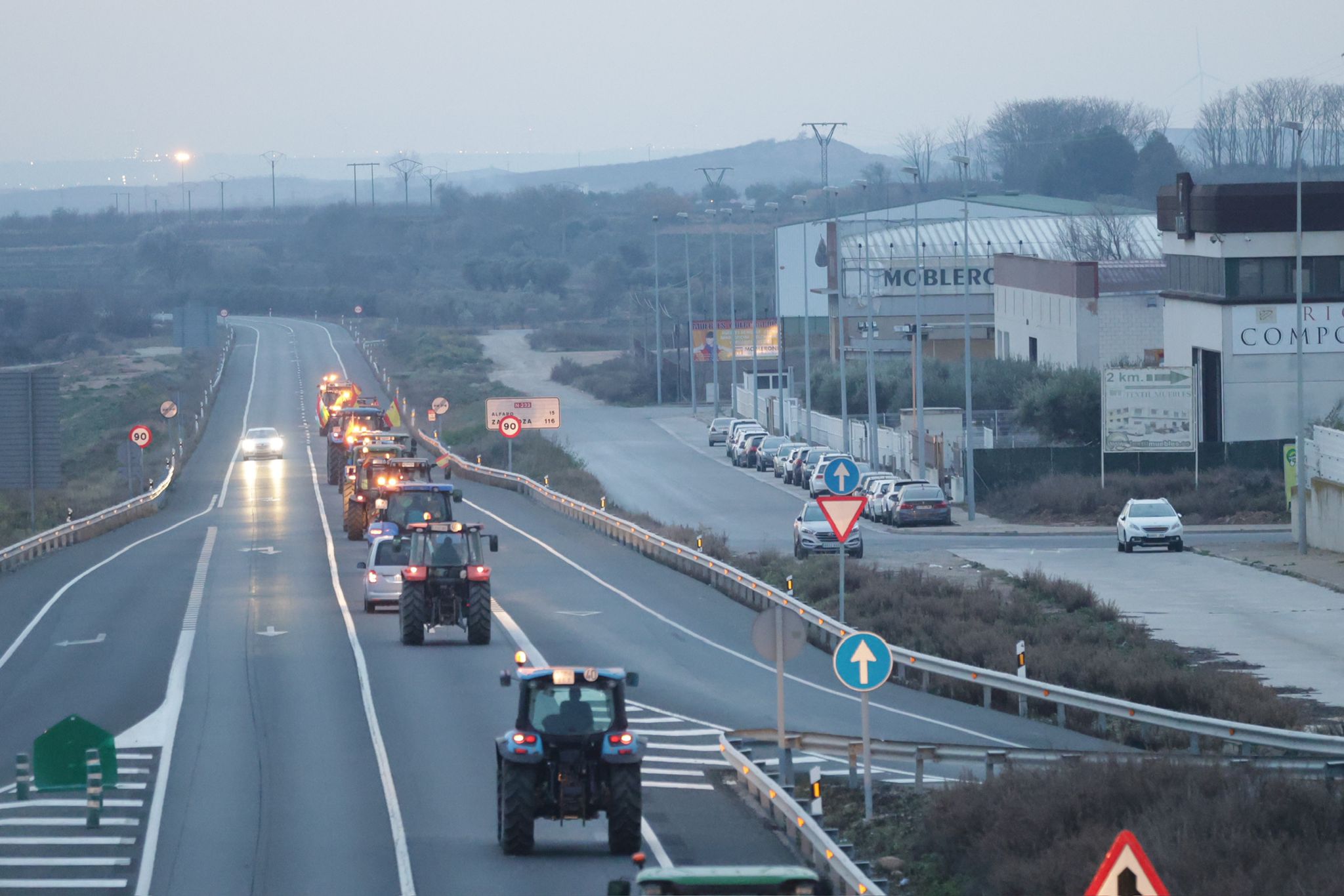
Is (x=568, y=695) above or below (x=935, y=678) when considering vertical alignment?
above

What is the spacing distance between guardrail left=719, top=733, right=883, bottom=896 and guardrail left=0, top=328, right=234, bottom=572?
28663 millimetres

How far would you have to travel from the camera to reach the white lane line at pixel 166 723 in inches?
619

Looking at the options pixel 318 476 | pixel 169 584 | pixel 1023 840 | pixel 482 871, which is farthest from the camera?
pixel 318 476

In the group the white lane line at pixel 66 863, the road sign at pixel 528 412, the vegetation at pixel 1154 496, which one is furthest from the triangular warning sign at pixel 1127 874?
the road sign at pixel 528 412

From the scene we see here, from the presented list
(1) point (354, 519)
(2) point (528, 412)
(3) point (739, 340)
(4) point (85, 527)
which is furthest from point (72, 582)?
(3) point (739, 340)

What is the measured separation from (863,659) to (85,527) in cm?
3916

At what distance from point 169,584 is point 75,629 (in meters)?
6.03

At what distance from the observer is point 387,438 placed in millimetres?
49406

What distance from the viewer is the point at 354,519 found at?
4497 cm

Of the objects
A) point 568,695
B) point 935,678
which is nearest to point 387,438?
point 935,678

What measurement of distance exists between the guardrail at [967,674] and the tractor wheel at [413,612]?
6229mm

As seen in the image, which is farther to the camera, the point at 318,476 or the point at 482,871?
the point at 318,476

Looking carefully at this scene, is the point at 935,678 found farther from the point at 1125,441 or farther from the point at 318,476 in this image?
the point at 318,476

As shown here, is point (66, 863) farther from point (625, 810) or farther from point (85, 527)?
point (85, 527)
